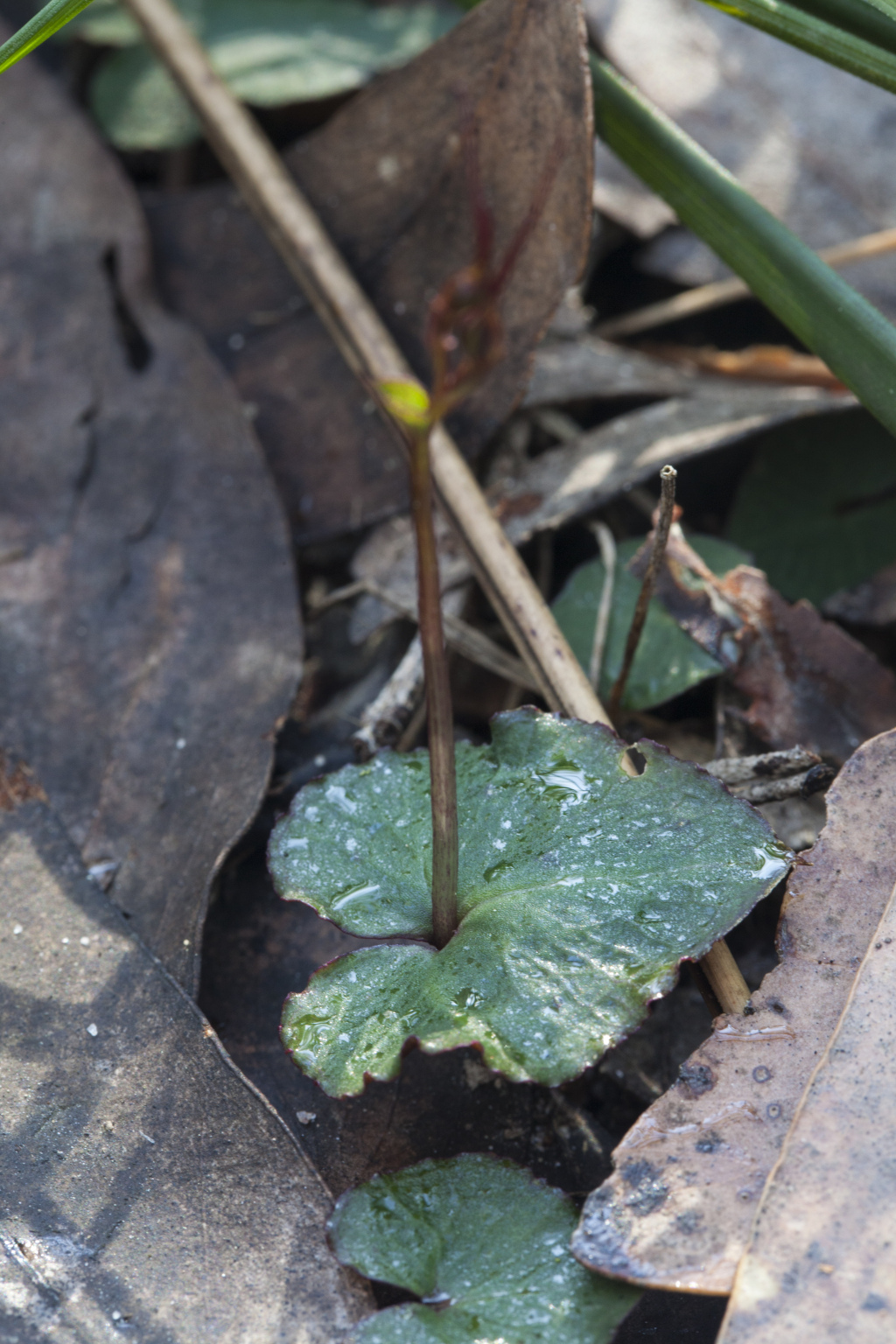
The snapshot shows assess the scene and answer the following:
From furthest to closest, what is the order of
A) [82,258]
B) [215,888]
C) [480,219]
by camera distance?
[82,258] → [215,888] → [480,219]

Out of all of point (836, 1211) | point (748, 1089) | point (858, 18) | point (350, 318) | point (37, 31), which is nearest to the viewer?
point (836, 1211)

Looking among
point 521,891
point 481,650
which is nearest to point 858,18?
point 481,650

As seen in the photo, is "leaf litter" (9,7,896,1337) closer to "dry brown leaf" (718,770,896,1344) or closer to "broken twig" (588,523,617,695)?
"broken twig" (588,523,617,695)

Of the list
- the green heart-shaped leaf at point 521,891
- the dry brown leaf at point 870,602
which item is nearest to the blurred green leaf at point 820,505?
the dry brown leaf at point 870,602

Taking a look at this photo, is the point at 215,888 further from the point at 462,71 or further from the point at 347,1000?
the point at 462,71

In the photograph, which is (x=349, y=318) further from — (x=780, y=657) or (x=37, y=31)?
(x=780, y=657)

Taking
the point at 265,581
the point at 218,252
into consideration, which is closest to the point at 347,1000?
the point at 265,581
